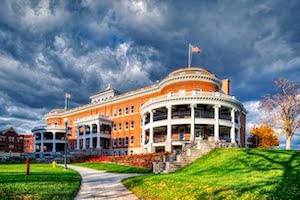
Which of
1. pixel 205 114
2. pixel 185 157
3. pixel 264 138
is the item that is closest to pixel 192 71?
pixel 205 114

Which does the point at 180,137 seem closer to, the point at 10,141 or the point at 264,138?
the point at 264,138

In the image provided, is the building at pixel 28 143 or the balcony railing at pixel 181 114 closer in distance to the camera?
the balcony railing at pixel 181 114

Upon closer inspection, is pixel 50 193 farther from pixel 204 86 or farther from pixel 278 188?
pixel 204 86

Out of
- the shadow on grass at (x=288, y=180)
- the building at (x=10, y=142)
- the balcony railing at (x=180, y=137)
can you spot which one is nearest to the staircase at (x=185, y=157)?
the shadow on grass at (x=288, y=180)

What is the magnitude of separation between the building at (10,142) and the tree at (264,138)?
83.1 metres

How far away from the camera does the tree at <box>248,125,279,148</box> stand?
64431 mm

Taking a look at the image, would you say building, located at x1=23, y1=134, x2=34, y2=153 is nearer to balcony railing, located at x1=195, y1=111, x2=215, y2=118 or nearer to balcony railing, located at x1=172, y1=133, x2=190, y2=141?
balcony railing, located at x1=172, y1=133, x2=190, y2=141

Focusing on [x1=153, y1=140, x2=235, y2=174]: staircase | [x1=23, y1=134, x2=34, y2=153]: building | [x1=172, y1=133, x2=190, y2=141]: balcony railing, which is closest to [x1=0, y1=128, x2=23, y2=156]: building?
[x1=23, y1=134, x2=34, y2=153]: building

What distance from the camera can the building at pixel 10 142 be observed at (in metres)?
96.2

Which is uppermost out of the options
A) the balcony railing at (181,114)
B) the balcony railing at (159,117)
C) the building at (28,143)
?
the balcony railing at (181,114)

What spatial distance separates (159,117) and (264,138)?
37.9 meters

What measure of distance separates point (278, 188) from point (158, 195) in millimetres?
4751

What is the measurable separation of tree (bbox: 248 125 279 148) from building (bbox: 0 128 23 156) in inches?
3273

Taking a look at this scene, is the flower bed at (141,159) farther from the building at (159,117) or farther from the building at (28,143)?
the building at (28,143)
